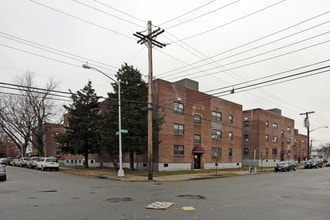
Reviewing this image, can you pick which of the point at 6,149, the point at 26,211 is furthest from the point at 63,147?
the point at 6,149

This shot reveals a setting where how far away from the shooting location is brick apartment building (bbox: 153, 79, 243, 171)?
36.7 meters

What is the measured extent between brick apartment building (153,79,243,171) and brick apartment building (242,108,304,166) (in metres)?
10.8

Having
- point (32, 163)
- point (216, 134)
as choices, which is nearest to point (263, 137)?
point (216, 134)

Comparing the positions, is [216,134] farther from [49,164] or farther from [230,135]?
[49,164]

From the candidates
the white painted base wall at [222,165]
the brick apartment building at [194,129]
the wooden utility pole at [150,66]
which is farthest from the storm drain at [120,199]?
the white painted base wall at [222,165]

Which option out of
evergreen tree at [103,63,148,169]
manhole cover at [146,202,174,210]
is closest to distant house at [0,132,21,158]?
evergreen tree at [103,63,148,169]

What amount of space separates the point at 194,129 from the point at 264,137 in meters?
25.5

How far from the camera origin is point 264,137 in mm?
61312

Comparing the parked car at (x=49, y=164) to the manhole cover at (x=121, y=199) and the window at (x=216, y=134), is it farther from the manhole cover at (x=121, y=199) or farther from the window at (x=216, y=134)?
the manhole cover at (x=121, y=199)

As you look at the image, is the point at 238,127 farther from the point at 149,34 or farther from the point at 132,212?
the point at 132,212

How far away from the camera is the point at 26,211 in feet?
33.4

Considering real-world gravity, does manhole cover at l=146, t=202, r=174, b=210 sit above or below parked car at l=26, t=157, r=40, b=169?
above

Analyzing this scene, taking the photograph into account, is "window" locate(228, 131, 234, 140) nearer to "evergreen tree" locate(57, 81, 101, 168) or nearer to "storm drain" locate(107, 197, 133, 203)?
"evergreen tree" locate(57, 81, 101, 168)

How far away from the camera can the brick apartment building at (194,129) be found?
120 ft
